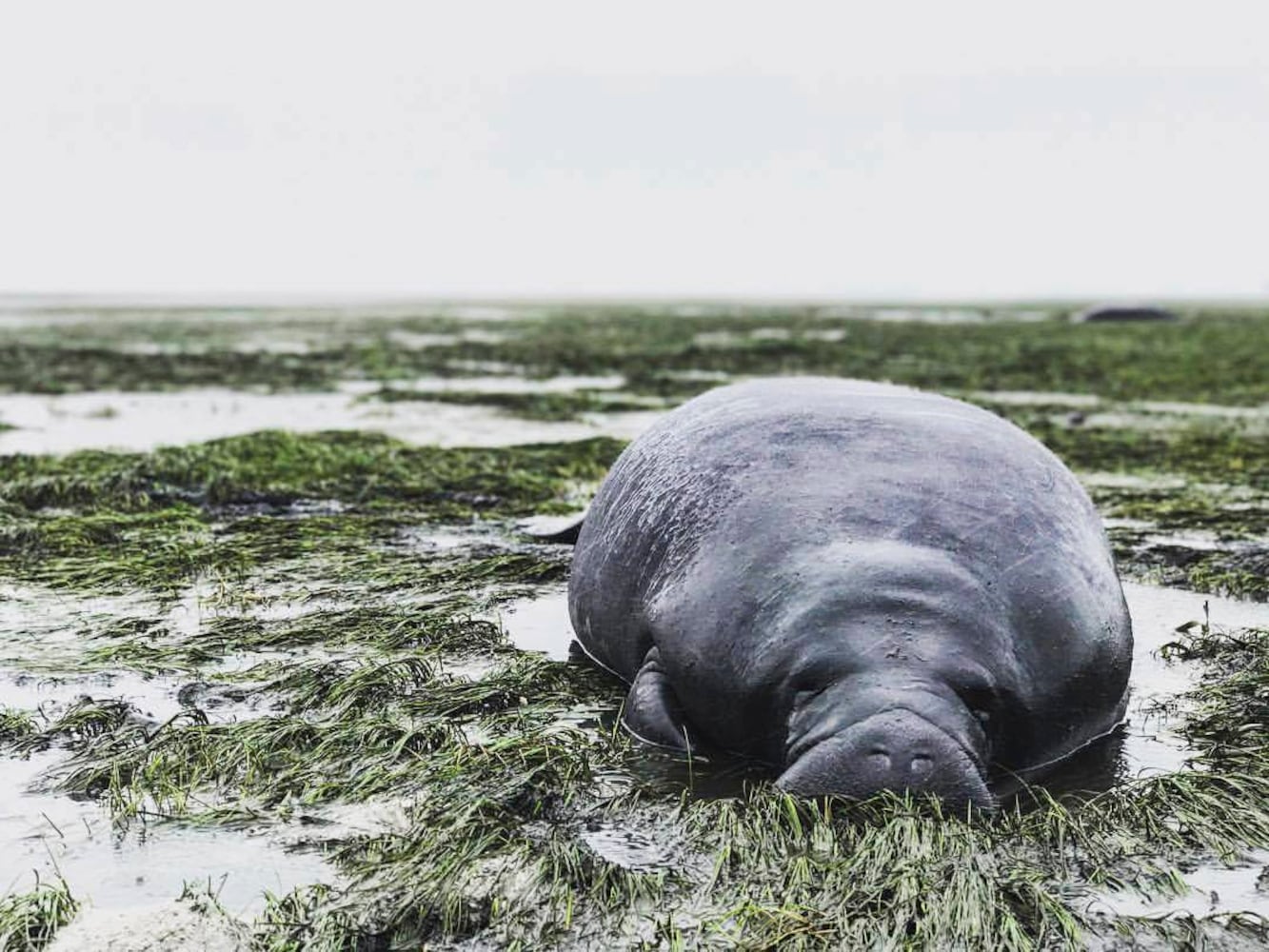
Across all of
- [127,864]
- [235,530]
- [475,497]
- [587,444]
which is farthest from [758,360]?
[127,864]

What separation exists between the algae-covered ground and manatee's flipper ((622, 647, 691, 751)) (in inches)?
4.2

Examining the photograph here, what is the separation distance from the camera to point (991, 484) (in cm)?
477

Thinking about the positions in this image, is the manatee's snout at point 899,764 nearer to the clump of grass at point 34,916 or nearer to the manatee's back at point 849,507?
the manatee's back at point 849,507

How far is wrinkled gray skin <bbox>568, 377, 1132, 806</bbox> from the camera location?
394cm

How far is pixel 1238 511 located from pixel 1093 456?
3037 millimetres

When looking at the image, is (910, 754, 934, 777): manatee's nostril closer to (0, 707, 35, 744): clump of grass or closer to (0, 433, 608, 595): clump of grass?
(0, 707, 35, 744): clump of grass

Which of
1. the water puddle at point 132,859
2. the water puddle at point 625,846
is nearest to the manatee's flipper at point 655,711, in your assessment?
the water puddle at point 625,846

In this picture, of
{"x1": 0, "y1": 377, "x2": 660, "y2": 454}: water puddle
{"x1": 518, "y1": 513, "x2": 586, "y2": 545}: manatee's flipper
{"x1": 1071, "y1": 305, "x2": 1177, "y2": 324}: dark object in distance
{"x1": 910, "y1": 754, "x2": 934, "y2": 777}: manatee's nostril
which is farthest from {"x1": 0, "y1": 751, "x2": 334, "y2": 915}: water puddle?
{"x1": 1071, "y1": 305, "x2": 1177, "y2": 324}: dark object in distance

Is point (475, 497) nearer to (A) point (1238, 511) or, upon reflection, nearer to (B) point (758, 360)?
(A) point (1238, 511)

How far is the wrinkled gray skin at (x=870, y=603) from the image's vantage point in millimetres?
3936

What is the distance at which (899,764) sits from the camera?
3764 mm

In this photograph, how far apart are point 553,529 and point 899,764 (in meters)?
4.82

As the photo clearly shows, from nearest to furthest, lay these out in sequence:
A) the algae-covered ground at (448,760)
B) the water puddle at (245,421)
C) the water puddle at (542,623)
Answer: the algae-covered ground at (448,760) < the water puddle at (542,623) < the water puddle at (245,421)

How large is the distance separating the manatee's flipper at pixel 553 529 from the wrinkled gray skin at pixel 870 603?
2684mm
